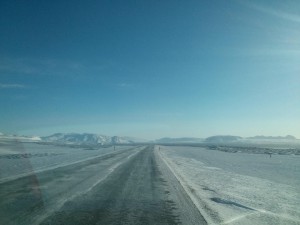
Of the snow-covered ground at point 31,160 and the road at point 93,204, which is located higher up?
the snow-covered ground at point 31,160

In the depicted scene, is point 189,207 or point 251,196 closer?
point 189,207

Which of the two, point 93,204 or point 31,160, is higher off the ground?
point 31,160

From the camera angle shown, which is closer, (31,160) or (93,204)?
(93,204)

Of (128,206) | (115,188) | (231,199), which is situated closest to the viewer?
(128,206)

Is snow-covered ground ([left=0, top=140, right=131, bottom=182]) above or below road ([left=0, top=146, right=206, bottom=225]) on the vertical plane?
above

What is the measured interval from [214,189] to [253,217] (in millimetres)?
6354

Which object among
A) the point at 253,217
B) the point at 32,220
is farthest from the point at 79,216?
the point at 253,217

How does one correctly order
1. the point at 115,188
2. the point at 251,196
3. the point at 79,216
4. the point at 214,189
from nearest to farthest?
1. the point at 79,216
2. the point at 251,196
3. the point at 115,188
4. the point at 214,189

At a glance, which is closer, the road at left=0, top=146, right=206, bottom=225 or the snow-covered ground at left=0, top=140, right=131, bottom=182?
the road at left=0, top=146, right=206, bottom=225

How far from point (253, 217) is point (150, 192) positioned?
17.5 ft

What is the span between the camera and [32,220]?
28.6ft

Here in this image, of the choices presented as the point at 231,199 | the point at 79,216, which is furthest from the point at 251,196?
the point at 79,216

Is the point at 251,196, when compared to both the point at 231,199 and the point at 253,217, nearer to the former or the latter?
the point at 231,199

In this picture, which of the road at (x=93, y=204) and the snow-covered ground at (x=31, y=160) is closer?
the road at (x=93, y=204)
